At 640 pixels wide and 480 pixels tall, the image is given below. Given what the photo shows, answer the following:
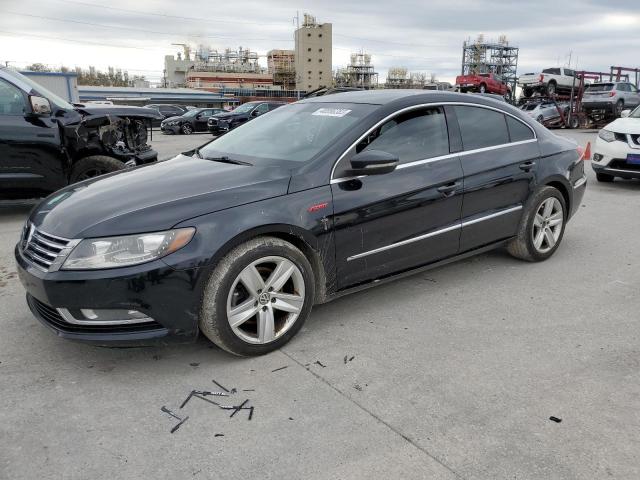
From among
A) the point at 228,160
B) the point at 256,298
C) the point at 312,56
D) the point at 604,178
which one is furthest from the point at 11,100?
the point at 312,56

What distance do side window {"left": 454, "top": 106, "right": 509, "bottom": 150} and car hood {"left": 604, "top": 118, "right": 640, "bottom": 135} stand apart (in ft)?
17.0

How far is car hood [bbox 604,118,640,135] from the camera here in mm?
8491

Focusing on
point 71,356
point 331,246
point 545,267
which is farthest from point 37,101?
point 545,267

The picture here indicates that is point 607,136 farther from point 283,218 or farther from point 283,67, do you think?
point 283,67

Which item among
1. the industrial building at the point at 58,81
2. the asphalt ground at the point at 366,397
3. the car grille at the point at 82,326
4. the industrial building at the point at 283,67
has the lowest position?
the asphalt ground at the point at 366,397

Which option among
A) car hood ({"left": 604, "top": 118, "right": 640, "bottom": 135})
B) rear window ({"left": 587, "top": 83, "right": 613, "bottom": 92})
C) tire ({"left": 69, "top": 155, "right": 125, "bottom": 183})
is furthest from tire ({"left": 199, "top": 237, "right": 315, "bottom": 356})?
rear window ({"left": 587, "top": 83, "right": 613, "bottom": 92})

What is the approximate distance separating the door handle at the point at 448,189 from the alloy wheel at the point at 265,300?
1.35 meters

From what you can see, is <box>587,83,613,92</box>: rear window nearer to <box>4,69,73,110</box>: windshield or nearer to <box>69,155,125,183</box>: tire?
<box>69,155,125,183</box>: tire

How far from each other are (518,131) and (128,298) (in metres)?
→ 3.53

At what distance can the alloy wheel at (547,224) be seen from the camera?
4836 millimetres

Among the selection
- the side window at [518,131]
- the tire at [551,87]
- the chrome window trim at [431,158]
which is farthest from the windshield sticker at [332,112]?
the tire at [551,87]

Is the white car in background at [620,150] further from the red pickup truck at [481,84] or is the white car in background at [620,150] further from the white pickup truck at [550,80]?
the red pickup truck at [481,84]

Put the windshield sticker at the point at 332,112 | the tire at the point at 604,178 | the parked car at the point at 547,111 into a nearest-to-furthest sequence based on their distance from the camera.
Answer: the windshield sticker at the point at 332,112 < the tire at the point at 604,178 < the parked car at the point at 547,111

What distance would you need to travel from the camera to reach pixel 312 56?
108 metres
